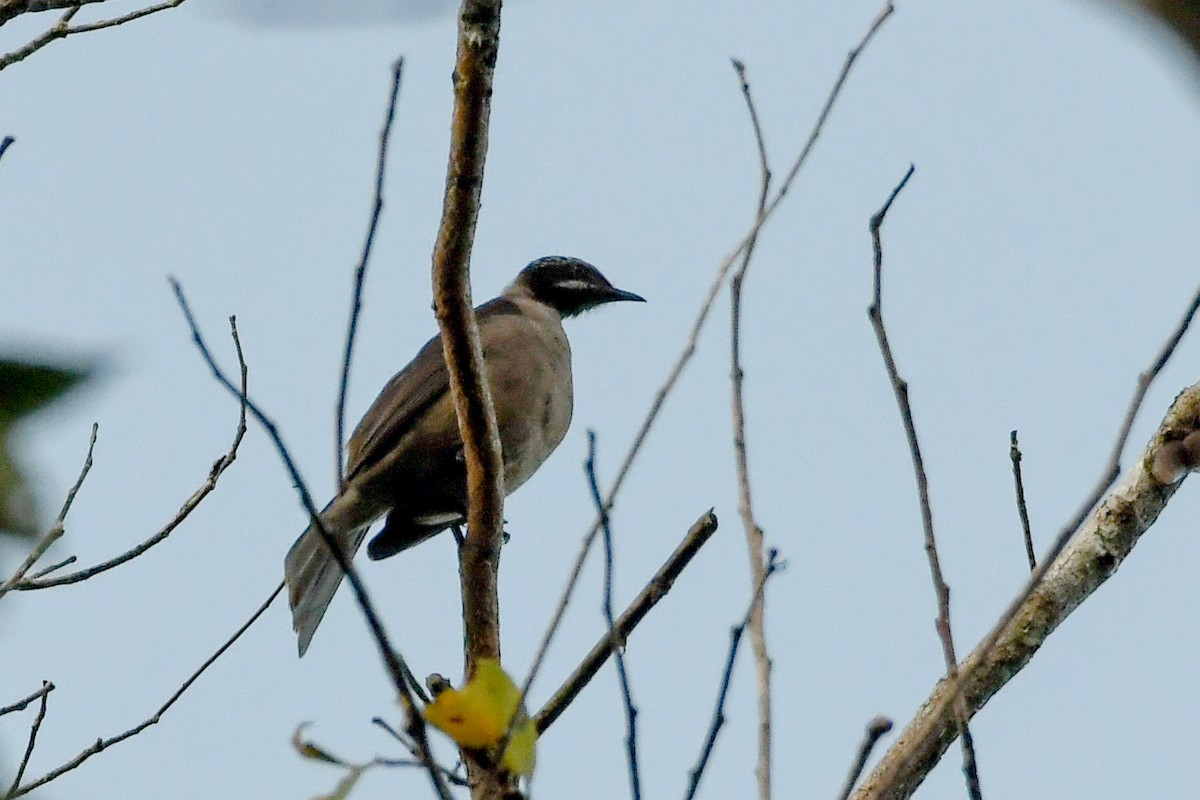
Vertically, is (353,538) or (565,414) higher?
(565,414)

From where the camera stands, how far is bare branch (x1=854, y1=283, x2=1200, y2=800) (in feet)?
11.7

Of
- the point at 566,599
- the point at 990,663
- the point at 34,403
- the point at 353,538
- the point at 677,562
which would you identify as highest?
the point at 353,538

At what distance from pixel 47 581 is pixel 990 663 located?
9.11 feet

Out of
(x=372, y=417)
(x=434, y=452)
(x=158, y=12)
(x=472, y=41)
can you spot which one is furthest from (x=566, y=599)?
(x=372, y=417)

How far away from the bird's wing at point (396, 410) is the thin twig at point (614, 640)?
4.42 meters

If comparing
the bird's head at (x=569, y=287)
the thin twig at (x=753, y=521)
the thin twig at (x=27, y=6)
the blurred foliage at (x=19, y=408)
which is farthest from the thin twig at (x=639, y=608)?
the bird's head at (x=569, y=287)

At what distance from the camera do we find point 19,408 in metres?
1.40

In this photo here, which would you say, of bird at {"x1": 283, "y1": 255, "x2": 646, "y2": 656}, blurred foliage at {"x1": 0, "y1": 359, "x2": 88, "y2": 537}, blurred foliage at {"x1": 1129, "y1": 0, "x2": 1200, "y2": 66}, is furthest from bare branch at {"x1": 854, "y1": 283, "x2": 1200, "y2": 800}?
bird at {"x1": 283, "y1": 255, "x2": 646, "y2": 656}

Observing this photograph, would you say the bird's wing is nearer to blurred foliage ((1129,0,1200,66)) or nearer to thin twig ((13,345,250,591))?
thin twig ((13,345,250,591))

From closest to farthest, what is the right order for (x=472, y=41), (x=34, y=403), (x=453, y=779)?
1. (x=34, y=403)
2. (x=453, y=779)
3. (x=472, y=41)

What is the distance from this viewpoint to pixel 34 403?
1.39 m

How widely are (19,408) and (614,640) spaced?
57.8 inches

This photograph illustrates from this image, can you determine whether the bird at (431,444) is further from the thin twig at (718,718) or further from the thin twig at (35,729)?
the thin twig at (718,718)

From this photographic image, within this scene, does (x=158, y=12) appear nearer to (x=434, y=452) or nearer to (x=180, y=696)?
(x=180, y=696)
